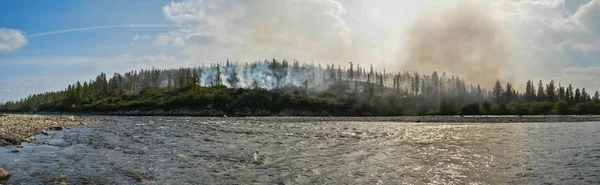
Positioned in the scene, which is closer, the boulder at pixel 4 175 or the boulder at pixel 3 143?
the boulder at pixel 4 175

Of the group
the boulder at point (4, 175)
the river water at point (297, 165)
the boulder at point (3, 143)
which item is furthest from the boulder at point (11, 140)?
the boulder at point (4, 175)

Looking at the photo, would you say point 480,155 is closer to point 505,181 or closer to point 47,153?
point 505,181

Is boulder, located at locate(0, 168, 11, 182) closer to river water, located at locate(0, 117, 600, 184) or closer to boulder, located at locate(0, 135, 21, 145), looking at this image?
river water, located at locate(0, 117, 600, 184)

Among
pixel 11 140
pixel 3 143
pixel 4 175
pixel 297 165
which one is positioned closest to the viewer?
pixel 4 175

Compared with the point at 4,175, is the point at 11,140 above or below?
above

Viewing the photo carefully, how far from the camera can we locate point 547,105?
190 m

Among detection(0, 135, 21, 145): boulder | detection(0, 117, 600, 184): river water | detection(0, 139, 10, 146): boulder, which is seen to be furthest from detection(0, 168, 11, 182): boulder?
detection(0, 135, 21, 145): boulder

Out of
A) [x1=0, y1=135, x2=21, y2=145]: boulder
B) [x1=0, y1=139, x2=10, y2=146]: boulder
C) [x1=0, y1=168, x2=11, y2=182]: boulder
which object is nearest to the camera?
[x1=0, y1=168, x2=11, y2=182]: boulder

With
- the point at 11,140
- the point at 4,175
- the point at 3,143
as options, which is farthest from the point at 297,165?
the point at 11,140

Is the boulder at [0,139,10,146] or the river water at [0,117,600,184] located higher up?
the boulder at [0,139,10,146]

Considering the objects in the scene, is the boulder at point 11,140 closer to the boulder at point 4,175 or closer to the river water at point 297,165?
the river water at point 297,165

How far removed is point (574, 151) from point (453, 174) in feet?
60.5

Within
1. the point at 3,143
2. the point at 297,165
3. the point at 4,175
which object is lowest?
the point at 297,165

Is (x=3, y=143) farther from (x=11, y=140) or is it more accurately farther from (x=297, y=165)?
(x=297, y=165)
